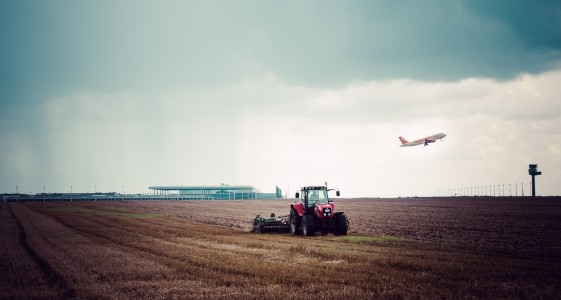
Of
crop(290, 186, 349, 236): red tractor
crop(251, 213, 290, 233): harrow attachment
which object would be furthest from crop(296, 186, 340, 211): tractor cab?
crop(251, 213, 290, 233): harrow attachment

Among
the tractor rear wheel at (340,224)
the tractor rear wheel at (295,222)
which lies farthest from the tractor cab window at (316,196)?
the tractor rear wheel at (340,224)

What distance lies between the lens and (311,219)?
84.5 ft

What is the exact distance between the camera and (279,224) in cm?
2942

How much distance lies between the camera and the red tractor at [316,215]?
1014 inches

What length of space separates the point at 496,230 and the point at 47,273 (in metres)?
23.1

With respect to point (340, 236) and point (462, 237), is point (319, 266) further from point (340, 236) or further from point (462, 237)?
point (462, 237)

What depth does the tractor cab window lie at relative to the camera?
2728 cm

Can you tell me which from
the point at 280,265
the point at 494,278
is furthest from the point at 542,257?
the point at 280,265

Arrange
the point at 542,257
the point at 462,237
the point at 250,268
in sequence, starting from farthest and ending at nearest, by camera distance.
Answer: the point at 462,237 → the point at 542,257 → the point at 250,268

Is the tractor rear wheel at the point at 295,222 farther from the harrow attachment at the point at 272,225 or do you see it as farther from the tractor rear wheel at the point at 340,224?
the tractor rear wheel at the point at 340,224

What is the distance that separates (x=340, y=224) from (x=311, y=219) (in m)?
1.55

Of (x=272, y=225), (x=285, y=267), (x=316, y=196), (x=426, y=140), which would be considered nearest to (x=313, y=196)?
(x=316, y=196)

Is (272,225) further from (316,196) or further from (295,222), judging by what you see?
(316,196)

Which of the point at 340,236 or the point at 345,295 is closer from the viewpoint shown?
the point at 345,295
